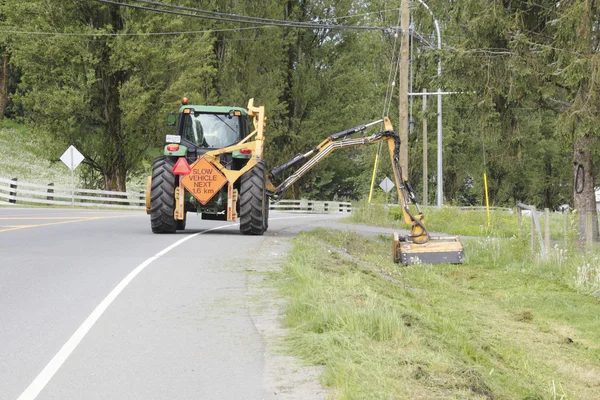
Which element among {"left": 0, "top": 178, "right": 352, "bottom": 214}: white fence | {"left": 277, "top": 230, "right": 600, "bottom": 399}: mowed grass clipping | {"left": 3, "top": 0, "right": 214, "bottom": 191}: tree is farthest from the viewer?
{"left": 0, "top": 178, "right": 352, "bottom": 214}: white fence

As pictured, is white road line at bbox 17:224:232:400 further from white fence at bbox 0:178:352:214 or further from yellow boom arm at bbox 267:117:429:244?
white fence at bbox 0:178:352:214

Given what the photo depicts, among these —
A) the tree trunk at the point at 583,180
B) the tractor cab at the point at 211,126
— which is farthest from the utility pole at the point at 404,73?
the tractor cab at the point at 211,126

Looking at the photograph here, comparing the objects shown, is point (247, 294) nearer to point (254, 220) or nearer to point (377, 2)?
point (254, 220)

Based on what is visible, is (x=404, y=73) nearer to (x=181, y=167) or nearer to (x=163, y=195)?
(x=181, y=167)

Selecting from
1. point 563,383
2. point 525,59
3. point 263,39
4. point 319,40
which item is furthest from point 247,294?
point 319,40

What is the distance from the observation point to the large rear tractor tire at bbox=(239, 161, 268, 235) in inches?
816

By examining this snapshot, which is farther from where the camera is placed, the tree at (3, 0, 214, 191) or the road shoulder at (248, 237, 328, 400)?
the tree at (3, 0, 214, 191)

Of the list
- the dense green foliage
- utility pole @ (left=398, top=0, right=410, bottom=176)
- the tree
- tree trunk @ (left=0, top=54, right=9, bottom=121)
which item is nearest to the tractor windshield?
the dense green foliage

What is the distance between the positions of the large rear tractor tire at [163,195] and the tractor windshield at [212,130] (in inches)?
50.0

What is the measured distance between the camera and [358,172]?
251 feet

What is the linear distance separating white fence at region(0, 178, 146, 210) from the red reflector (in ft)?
69.7

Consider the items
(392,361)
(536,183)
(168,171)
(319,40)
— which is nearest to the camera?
(392,361)

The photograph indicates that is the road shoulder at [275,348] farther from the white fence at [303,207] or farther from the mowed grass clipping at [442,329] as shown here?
the white fence at [303,207]

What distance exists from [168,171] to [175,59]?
2220cm
